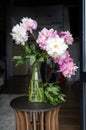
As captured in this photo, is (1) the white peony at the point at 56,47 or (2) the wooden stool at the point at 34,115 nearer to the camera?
(1) the white peony at the point at 56,47

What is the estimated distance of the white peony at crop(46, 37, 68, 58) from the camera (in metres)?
2.09

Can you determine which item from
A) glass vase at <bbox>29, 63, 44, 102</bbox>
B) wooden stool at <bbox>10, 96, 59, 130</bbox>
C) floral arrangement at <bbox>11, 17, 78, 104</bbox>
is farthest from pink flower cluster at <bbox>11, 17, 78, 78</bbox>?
wooden stool at <bbox>10, 96, 59, 130</bbox>

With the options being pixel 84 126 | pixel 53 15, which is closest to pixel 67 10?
pixel 53 15

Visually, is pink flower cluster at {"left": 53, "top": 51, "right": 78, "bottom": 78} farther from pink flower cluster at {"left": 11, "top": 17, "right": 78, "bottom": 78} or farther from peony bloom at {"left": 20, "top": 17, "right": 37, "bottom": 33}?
peony bloom at {"left": 20, "top": 17, "right": 37, "bottom": 33}

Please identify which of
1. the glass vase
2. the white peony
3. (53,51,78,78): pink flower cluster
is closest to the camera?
the white peony

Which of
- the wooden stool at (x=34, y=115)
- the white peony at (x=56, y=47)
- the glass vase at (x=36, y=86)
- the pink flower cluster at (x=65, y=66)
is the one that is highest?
the white peony at (x=56, y=47)

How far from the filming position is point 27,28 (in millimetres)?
2275

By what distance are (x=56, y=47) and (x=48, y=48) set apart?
6 cm

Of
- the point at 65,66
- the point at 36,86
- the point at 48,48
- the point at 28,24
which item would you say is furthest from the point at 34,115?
the point at 28,24

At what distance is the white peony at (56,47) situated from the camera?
2092 millimetres

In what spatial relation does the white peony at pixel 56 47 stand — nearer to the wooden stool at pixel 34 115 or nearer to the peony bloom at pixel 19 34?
the peony bloom at pixel 19 34

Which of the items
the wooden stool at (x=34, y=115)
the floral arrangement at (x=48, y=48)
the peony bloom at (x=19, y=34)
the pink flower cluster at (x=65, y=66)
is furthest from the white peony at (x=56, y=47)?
the wooden stool at (x=34, y=115)

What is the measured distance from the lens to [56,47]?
209 cm

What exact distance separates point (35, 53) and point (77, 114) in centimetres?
271
